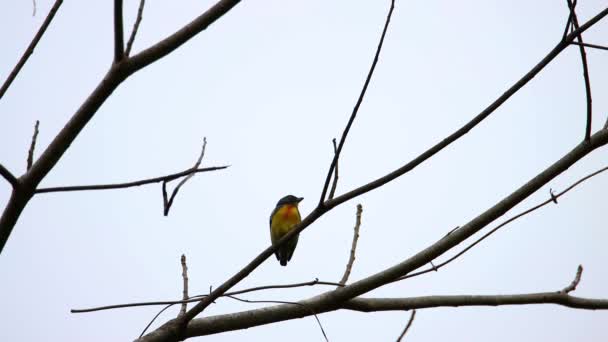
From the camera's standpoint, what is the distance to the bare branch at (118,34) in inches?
59.6

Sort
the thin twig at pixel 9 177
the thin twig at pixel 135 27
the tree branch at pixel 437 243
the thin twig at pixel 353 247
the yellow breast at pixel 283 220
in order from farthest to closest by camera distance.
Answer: the yellow breast at pixel 283 220 < the thin twig at pixel 353 247 < the tree branch at pixel 437 243 < the thin twig at pixel 135 27 < the thin twig at pixel 9 177

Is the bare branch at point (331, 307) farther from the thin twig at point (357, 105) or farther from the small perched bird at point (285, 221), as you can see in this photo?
the small perched bird at point (285, 221)

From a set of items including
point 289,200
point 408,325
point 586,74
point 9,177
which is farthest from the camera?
point 289,200

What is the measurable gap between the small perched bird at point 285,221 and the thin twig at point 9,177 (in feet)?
25.7

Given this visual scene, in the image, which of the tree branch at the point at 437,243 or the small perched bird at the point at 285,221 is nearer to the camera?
the tree branch at the point at 437,243

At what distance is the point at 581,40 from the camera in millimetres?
1961

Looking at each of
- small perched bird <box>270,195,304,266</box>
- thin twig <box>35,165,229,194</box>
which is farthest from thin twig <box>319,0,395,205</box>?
small perched bird <box>270,195,304,266</box>

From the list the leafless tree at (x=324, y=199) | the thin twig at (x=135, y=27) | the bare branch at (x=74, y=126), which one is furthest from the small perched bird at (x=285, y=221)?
the bare branch at (x=74, y=126)

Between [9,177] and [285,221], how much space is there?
825cm

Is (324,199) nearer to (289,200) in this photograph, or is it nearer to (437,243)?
(437,243)

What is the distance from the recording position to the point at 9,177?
153 centimetres

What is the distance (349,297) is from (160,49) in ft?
4.32

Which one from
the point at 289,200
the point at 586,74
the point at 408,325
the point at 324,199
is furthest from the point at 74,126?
the point at 289,200

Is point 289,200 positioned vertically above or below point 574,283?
above
